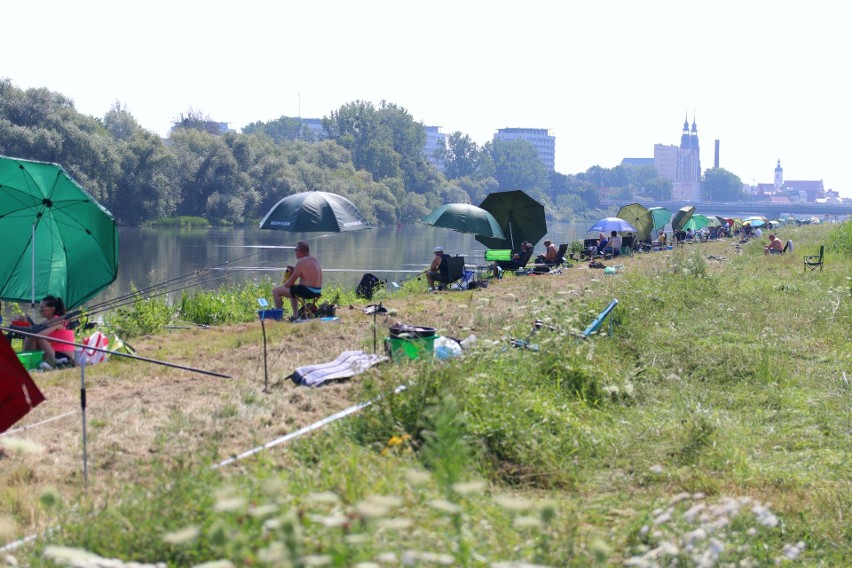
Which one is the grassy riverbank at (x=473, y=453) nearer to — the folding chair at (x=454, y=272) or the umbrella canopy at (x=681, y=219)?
the folding chair at (x=454, y=272)

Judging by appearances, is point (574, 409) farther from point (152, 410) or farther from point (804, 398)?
point (152, 410)

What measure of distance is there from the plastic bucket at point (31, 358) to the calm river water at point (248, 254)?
10.7m

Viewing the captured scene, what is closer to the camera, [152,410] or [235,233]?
[152,410]

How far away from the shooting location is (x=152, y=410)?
228 inches

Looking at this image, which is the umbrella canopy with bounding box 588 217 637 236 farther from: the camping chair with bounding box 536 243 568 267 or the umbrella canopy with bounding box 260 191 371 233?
the umbrella canopy with bounding box 260 191 371 233

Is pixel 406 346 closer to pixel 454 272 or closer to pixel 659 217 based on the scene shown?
pixel 454 272

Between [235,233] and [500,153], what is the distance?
98.5 metres

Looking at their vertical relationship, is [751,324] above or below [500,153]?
below

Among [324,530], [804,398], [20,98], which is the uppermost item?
[20,98]

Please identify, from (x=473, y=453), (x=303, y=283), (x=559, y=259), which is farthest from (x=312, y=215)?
(x=559, y=259)

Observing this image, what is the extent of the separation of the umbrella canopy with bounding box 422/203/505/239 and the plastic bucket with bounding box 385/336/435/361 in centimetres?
1103

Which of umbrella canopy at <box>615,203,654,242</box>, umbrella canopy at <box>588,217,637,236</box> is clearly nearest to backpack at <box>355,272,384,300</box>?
umbrella canopy at <box>588,217,637,236</box>

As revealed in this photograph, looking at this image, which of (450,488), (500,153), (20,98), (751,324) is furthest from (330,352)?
(500,153)

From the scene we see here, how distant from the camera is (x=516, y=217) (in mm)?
21312
